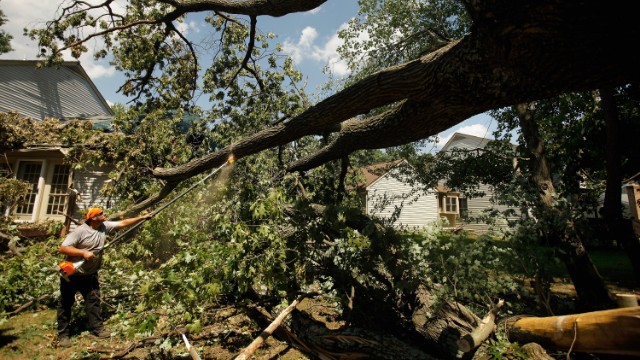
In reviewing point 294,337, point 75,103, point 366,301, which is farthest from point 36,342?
point 75,103

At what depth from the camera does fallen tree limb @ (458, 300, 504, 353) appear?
3424mm

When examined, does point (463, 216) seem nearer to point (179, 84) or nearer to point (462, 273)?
point (462, 273)

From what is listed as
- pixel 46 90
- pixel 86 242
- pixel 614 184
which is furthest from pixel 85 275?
pixel 46 90

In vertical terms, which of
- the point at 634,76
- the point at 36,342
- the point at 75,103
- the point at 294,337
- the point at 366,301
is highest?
the point at 75,103

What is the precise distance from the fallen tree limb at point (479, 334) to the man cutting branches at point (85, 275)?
4.18 meters

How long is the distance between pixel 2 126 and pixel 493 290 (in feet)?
50.0

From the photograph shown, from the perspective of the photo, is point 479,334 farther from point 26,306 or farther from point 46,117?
point 46,117

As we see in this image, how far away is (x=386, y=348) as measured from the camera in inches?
140

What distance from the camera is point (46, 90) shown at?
16484mm

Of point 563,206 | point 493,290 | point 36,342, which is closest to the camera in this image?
point 493,290

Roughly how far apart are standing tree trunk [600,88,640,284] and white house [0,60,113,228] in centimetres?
1165

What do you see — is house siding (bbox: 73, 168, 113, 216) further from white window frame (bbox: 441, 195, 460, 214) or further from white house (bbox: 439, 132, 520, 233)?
white window frame (bbox: 441, 195, 460, 214)

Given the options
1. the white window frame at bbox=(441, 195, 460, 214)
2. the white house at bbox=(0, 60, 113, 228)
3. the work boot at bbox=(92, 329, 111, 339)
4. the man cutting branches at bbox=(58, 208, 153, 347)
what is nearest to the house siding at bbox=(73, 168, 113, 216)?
the white house at bbox=(0, 60, 113, 228)

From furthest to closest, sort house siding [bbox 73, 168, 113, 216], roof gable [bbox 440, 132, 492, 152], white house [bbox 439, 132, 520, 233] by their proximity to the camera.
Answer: roof gable [bbox 440, 132, 492, 152] < house siding [bbox 73, 168, 113, 216] < white house [bbox 439, 132, 520, 233]
